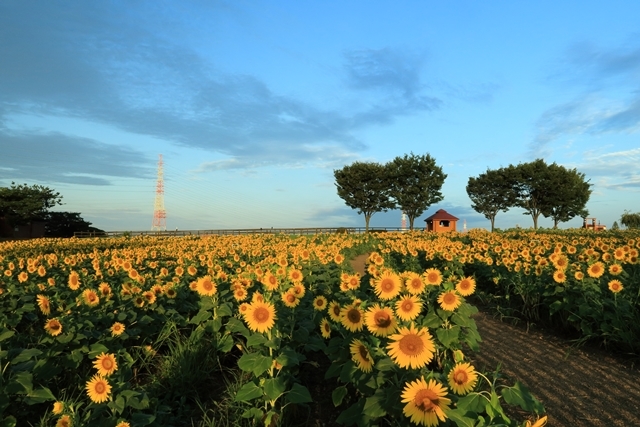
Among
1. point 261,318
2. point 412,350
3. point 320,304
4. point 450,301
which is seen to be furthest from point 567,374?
point 261,318

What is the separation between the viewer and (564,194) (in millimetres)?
56062

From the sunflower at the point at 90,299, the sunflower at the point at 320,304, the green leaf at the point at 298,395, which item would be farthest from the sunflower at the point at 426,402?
the sunflower at the point at 90,299

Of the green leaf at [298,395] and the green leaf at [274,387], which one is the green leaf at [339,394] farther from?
the green leaf at [274,387]

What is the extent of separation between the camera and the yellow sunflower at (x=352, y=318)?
11.5ft

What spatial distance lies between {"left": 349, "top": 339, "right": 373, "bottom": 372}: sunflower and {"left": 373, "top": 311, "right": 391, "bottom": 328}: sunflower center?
232mm

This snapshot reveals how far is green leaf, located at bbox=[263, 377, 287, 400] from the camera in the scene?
11.6 feet

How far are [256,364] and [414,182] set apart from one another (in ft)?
179

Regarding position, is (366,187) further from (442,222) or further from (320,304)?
(320,304)

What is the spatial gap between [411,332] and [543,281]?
610 centimetres

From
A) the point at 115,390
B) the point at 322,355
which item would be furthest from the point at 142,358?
the point at 322,355

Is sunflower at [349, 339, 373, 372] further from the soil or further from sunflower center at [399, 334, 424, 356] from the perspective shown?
the soil

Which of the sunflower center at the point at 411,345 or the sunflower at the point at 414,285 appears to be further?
the sunflower at the point at 414,285

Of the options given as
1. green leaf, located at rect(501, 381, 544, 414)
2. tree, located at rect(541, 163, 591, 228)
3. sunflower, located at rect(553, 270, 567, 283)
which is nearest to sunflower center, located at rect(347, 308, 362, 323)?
green leaf, located at rect(501, 381, 544, 414)

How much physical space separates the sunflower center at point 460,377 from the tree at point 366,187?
54.2 metres
